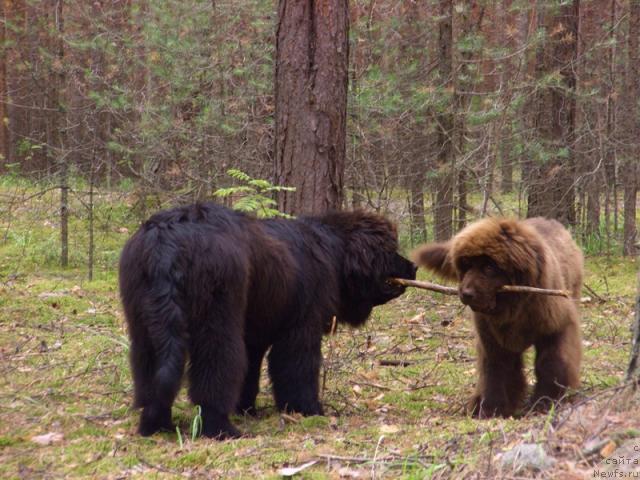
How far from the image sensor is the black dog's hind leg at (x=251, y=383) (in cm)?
659

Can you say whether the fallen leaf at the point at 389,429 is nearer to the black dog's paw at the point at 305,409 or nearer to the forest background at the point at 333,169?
the forest background at the point at 333,169

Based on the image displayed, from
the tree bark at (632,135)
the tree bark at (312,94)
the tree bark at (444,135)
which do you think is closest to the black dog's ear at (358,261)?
the tree bark at (312,94)

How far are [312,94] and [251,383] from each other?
3.55m

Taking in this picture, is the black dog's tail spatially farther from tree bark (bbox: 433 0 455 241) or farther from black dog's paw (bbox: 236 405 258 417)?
tree bark (bbox: 433 0 455 241)

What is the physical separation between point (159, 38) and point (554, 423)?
421 inches

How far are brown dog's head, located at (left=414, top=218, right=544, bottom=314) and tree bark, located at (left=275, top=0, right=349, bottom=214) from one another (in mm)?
2537

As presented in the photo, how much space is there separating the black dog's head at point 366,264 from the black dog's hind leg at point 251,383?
3.47 ft

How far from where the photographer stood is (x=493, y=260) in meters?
6.11

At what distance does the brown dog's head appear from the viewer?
19.9 feet

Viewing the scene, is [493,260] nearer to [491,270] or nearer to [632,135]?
[491,270]

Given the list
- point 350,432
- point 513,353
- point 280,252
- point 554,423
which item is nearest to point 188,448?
point 350,432

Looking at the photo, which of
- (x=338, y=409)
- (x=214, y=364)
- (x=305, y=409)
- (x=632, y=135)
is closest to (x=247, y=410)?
(x=305, y=409)

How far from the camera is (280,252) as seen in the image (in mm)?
6184

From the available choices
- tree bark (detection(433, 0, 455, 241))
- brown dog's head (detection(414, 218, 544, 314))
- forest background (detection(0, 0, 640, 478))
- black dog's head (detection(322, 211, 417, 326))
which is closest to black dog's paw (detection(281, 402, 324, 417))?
forest background (detection(0, 0, 640, 478))
